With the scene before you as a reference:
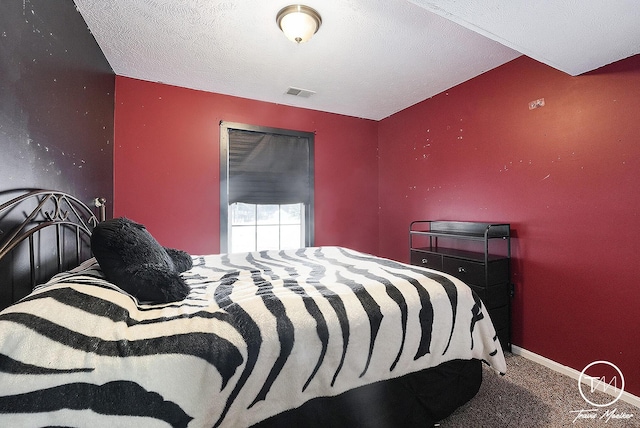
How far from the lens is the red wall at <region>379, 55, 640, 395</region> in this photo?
176 cm

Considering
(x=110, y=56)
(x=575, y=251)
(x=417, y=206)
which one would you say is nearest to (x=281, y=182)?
(x=417, y=206)

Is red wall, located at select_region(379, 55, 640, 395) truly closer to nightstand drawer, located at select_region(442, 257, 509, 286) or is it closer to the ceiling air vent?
nightstand drawer, located at select_region(442, 257, 509, 286)

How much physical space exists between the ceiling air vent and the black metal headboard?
82.4 inches

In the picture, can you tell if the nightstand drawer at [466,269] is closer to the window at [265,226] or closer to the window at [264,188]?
the window at [264,188]

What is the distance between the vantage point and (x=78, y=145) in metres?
1.78

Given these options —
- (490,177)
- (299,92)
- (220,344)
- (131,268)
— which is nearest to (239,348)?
(220,344)

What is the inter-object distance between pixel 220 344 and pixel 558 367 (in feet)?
8.15

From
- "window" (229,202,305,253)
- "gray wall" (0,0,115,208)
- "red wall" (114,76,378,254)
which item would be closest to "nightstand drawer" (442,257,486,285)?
"red wall" (114,76,378,254)

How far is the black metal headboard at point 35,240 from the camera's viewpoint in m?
1.06

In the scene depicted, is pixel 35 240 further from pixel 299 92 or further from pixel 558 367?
pixel 558 367

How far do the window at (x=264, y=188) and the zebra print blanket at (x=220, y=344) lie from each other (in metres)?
1.65

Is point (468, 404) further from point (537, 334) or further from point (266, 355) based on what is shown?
point (266, 355)

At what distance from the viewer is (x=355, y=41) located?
6.77 ft

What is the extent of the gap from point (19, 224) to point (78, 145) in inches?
32.4
